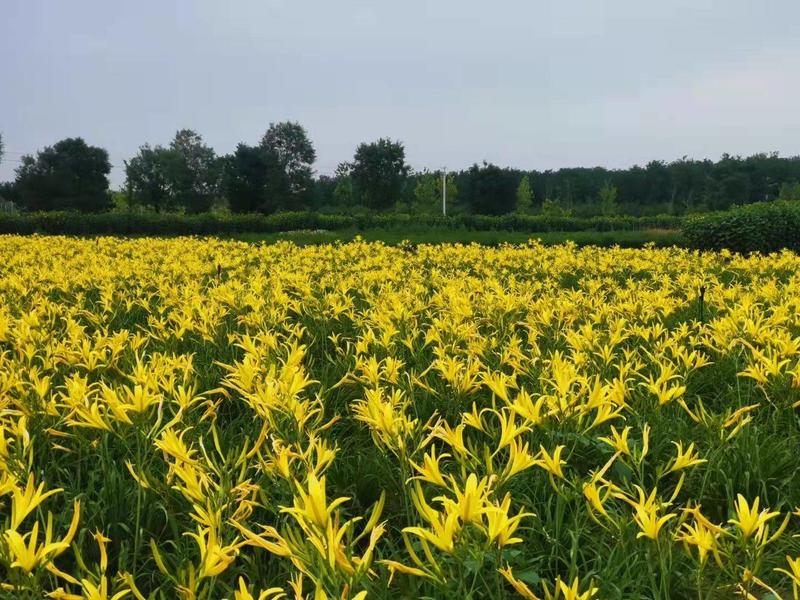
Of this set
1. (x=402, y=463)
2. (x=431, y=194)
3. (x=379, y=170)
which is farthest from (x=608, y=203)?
(x=402, y=463)

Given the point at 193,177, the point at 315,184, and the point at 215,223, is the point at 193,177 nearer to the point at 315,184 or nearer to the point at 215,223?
the point at 315,184

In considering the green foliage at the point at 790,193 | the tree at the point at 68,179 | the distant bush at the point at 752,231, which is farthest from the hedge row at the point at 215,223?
the green foliage at the point at 790,193

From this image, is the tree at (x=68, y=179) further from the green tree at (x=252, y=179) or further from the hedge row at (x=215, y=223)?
the hedge row at (x=215, y=223)

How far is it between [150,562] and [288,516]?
1.13ft

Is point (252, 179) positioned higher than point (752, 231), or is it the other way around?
point (252, 179)

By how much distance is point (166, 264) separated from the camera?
5465 millimetres

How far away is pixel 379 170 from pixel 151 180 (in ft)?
78.1

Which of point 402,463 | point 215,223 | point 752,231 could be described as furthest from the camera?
point 215,223

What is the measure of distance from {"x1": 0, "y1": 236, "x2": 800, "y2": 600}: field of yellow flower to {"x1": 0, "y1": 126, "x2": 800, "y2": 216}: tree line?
41.6 m

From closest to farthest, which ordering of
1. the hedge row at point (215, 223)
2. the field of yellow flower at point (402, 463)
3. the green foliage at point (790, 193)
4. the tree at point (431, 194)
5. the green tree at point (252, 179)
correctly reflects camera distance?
the field of yellow flower at point (402, 463)
the hedge row at point (215, 223)
the green tree at point (252, 179)
the green foliage at point (790, 193)
the tree at point (431, 194)

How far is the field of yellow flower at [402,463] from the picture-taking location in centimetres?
98

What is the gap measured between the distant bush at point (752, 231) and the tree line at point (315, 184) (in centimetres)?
3241

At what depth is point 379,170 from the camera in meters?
46.6

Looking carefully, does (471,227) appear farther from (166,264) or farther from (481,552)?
(481,552)
